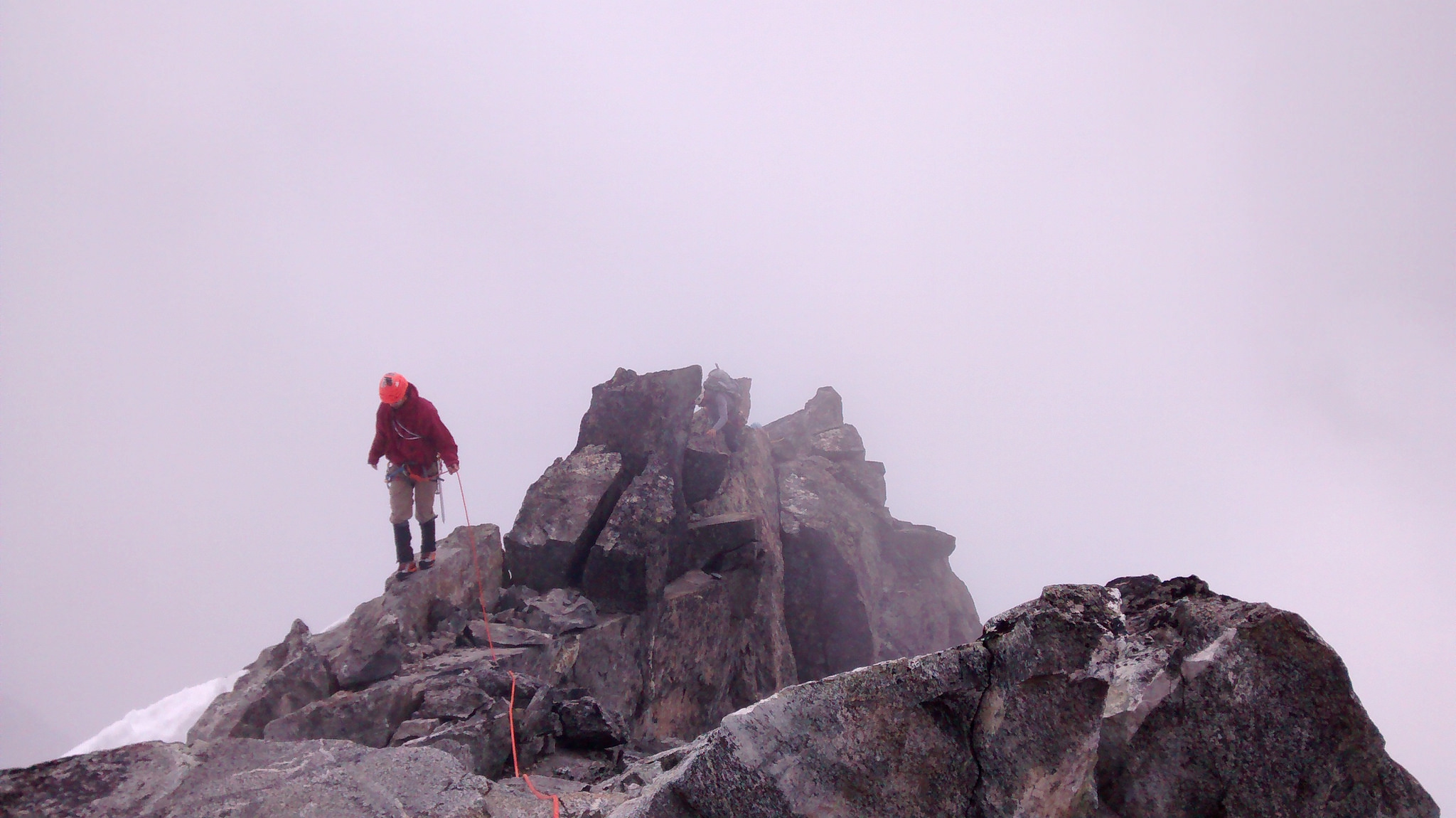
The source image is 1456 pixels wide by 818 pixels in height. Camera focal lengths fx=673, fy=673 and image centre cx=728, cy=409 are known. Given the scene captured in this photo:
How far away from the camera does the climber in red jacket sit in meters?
13.5

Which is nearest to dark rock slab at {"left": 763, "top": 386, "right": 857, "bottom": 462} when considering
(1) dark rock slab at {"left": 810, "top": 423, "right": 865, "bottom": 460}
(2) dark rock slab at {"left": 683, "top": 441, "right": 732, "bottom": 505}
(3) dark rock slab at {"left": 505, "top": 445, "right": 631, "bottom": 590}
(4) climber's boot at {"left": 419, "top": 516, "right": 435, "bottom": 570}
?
(1) dark rock slab at {"left": 810, "top": 423, "right": 865, "bottom": 460}

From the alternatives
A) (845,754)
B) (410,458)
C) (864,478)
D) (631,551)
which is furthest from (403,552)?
(864,478)

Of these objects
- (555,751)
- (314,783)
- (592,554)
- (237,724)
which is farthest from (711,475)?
(314,783)

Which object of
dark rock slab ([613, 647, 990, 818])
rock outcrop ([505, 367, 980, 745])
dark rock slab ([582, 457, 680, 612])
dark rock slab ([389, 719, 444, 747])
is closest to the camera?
dark rock slab ([613, 647, 990, 818])

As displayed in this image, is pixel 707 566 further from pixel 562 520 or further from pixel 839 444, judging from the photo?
pixel 839 444

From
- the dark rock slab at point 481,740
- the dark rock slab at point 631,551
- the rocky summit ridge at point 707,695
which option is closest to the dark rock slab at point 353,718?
the rocky summit ridge at point 707,695

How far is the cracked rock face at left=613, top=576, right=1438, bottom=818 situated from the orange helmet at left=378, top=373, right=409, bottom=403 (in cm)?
1014

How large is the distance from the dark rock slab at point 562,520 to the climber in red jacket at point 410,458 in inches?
86.1

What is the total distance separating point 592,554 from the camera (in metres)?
15.6

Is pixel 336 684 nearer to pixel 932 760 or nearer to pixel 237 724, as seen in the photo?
pixel 237 724

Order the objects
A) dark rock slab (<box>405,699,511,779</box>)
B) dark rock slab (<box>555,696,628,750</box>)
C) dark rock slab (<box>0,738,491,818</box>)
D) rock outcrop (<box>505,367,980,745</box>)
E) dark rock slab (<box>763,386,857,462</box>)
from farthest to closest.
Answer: dark rock slab (<box>763,386,857,462</box>), rock outcrop (<box>505,367,980,745</box>), dark rock slab (<box>555,696,628,750</box>), dark rock slab (<box>405,699,511,779</box>), dark rock slab (<box>0,738,491,818</box>)

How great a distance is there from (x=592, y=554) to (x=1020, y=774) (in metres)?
12.0

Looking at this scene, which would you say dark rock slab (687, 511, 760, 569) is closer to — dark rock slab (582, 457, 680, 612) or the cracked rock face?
dark rock slab (582, 457, 680, 612)

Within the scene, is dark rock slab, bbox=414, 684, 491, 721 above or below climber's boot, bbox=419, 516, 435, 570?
below
